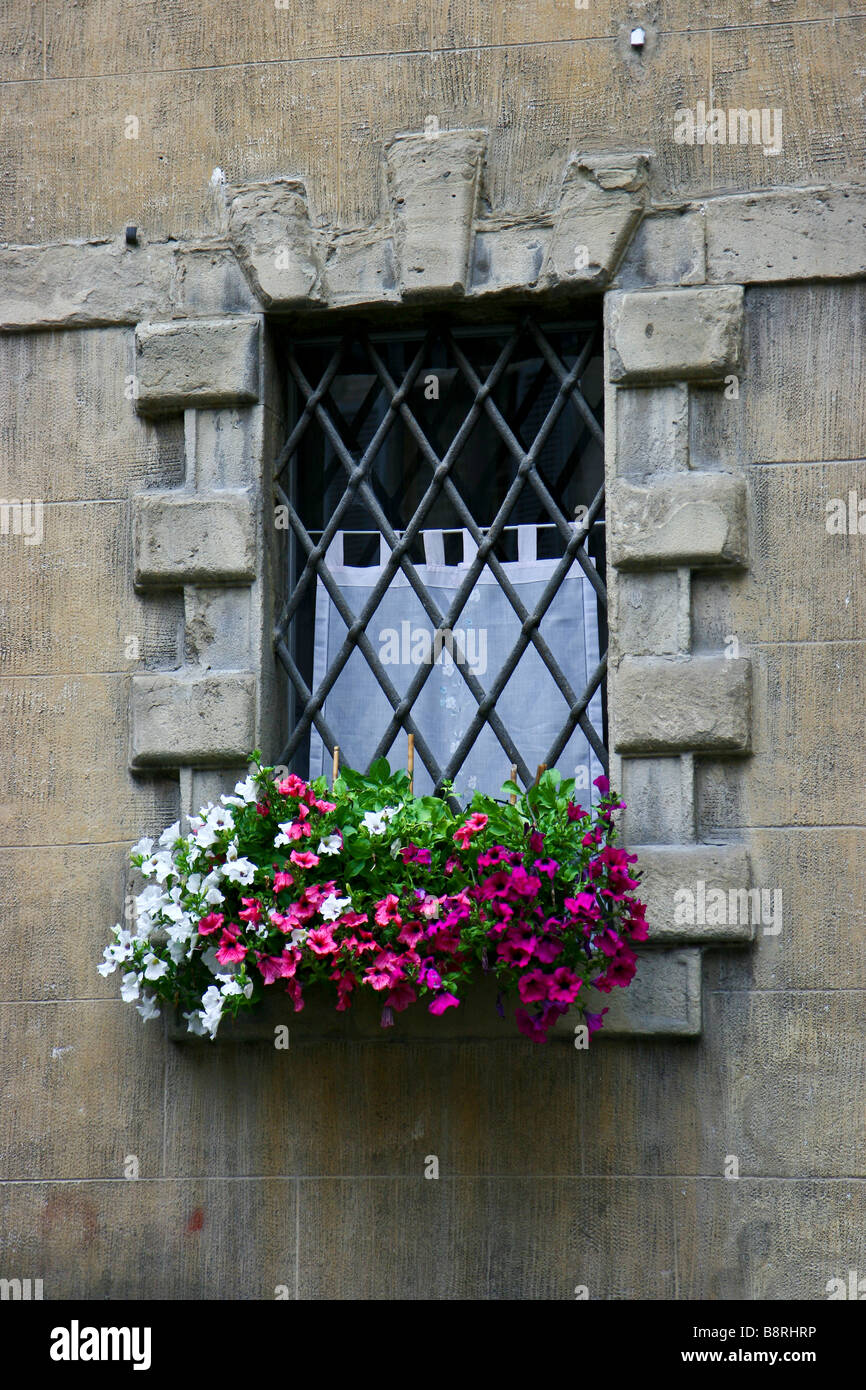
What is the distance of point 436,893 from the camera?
4543 millimetres

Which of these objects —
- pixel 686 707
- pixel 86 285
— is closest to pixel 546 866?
pixel 686 707

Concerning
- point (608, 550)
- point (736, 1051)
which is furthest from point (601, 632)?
point (736, 1051)

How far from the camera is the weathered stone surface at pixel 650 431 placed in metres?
4.96

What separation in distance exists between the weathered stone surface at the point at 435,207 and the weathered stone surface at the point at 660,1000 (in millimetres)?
2312

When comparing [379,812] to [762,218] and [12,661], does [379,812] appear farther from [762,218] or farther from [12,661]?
[762,218]

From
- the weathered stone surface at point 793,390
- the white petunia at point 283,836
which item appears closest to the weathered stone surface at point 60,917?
the white petunia at point 283,836

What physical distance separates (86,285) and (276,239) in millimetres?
705

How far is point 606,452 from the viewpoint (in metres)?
5.02

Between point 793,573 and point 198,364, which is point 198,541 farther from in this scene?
point 793,573

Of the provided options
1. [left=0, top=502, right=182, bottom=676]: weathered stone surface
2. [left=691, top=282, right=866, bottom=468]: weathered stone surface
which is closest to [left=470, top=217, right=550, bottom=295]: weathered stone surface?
[left=691, top=282, right=866, bottom=468]: weathered stone surface

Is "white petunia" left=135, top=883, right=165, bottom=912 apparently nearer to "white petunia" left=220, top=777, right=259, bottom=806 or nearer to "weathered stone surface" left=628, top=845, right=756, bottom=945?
"white petunia" left=220, top=777, right=259, bottom=806

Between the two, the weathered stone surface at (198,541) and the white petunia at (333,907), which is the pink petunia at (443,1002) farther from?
the weathered stone surface at (198,541)

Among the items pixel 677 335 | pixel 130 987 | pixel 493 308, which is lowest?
pixel 130 987

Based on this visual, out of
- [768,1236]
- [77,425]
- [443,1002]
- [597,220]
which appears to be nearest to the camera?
[443,1002]
